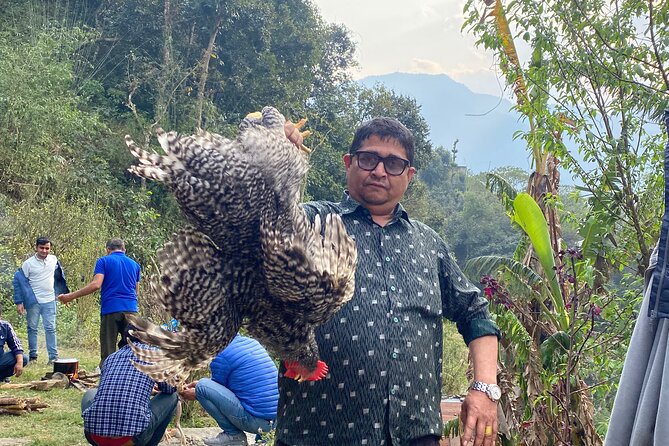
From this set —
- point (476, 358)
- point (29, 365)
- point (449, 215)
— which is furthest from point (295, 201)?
point (449, 215)

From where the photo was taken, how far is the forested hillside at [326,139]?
4180mm

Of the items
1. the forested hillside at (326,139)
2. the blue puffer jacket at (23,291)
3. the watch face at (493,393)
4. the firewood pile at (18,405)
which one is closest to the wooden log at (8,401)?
the firewood pile at (18,405)

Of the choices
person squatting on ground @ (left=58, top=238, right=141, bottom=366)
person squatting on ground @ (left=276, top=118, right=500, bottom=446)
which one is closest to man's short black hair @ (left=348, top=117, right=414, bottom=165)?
person squatting on ground @ (left=276, top=118, right=500, bottom=446)

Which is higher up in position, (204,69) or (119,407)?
(204,69)

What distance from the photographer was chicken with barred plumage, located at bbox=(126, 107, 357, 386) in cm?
207

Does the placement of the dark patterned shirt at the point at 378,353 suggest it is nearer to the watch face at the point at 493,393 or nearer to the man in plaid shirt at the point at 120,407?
the watch face at the point at 493,393

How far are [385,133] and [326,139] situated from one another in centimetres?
1302

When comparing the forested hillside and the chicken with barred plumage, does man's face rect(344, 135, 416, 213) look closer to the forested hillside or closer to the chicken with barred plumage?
the chicken with barred plumage

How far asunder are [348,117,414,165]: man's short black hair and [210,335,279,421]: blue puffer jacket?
2.74 metres

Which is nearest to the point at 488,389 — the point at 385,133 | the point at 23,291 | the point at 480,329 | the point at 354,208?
the point at 480,329

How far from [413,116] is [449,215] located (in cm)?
718

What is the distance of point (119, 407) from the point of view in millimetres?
3898

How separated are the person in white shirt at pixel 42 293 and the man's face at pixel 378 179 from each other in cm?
719

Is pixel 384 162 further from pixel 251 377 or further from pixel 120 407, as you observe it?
pixel 251 377
